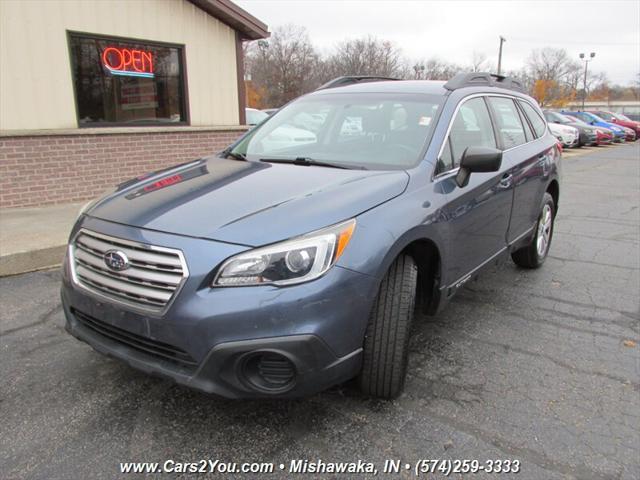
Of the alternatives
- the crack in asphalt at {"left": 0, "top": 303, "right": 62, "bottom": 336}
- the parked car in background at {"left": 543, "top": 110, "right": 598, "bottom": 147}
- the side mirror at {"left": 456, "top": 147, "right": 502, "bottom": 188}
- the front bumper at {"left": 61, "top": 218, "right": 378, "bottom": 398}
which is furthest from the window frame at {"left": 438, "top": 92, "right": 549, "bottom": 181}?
the parked car in background at {"left": 543, "top": 110, "right": 598, "bottom": 147}

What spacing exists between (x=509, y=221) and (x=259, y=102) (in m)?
49.8

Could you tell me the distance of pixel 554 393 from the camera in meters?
2.86

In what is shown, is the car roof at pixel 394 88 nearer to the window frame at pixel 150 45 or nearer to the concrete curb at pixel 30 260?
the concrete curb at pixel 30 260

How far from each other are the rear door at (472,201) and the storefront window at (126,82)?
6220 millimetres

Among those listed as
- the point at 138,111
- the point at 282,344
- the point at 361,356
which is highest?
the point at 138,111

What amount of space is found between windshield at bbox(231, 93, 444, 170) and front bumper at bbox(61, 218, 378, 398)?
3.55 ft

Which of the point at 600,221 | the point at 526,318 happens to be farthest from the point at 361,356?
the point at 600,221

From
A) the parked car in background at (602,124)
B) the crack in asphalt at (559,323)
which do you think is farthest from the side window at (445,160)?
the parked car in background at (602,124)

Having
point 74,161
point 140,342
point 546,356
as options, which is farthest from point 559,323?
point 74,161

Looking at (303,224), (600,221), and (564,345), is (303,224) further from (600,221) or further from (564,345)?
(600,221)

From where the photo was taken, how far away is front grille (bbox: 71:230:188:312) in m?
2.22

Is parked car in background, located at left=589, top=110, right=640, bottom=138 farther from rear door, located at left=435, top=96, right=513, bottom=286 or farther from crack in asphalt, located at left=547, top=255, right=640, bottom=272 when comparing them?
rear door, located at left=435, top=96, right=513, bottom=286

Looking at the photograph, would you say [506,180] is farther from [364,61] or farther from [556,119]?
[364,61]

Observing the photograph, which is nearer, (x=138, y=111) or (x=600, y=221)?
(x=600, y=221)
